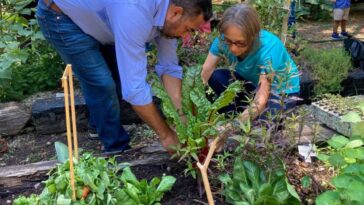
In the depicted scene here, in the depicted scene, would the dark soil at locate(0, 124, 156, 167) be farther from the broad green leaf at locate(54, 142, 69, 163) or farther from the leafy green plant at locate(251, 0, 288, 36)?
the leafy green plant at locate(251, 0, 288, 36)

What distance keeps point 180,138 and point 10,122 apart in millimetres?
1981

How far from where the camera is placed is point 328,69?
4.30 meters

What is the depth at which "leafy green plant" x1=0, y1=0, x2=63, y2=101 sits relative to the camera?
13.1ft

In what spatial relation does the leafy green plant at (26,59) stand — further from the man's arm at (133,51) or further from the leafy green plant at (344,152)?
the leafy green plant at (344,152)

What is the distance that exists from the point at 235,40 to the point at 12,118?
2.00m

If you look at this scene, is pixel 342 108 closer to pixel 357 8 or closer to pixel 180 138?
pixel 180 138

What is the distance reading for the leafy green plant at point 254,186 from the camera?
202 cm

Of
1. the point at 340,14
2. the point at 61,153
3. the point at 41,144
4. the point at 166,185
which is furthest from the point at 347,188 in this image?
the point at 340,14

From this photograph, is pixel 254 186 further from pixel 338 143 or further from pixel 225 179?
pixel 338 143

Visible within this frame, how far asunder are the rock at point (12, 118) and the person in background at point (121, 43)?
37.7 inches

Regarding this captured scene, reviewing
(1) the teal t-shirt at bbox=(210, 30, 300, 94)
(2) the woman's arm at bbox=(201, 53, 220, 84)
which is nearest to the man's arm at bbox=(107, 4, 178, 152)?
(1) the teal t-shirt at bbox=(210, 30, 300, 94)

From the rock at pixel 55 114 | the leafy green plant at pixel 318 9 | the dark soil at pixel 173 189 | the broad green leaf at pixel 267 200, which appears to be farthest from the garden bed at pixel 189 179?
the leafy green plant at pixel 318 9

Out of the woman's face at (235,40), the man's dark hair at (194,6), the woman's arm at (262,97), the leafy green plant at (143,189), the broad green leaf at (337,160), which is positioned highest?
the man's dark hair at (194,6)

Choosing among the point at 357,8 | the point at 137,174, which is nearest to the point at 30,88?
the point at 137,174
